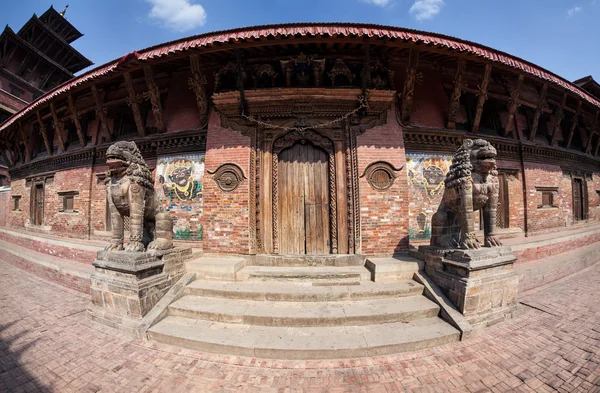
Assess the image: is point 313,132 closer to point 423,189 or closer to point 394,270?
point 423,189

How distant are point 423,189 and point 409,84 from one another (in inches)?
110

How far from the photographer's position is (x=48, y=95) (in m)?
7.36

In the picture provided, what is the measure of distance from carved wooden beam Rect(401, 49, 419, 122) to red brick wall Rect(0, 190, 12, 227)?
19.3 m

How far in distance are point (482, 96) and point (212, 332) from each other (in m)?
8.54

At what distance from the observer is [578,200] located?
908cm

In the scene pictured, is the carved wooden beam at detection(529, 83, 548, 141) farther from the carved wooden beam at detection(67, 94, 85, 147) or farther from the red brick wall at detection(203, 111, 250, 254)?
the carved wooden beam at detection(67, 94, 85, 147)

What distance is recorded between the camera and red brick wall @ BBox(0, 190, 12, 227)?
1198 cm

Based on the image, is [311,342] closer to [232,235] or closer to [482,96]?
[232,235]

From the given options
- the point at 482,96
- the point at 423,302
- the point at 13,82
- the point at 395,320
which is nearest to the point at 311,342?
the point at 395,320

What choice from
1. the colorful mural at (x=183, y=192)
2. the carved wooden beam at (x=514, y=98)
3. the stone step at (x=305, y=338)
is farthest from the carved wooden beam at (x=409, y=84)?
the colorful mural at (x=183, y=192)

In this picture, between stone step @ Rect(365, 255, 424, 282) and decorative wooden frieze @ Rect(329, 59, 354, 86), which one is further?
decorative wooden frieze @ Rect(329, 59, 354, 86)

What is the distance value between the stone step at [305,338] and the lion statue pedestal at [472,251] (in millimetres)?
713

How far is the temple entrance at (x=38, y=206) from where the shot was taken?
385 inches

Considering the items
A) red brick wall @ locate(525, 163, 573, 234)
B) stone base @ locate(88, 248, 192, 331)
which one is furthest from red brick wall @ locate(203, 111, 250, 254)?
red brick wall @ locate(525, 163, 573, 234)
